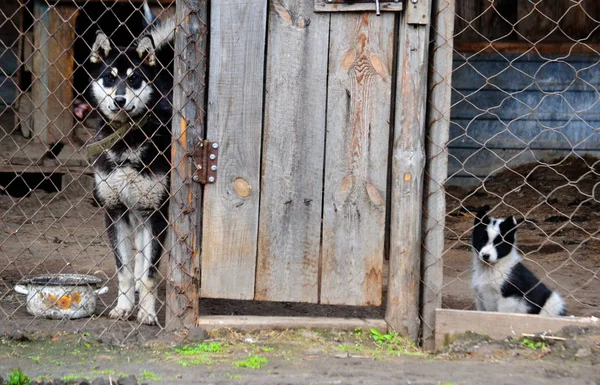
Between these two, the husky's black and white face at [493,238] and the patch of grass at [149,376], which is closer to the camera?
the patch of grass at [149,376]

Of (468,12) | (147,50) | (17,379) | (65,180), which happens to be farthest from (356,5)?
(65,180)

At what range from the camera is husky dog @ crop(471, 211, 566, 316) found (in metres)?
4.56

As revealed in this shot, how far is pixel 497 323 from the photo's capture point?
399 centimetres

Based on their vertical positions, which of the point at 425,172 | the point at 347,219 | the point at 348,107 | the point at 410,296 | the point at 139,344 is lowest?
the point at 139,344

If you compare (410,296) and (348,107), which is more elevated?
(348,107)

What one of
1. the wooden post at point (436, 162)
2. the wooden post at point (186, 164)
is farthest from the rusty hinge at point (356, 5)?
the wooden post at point (186, 164)

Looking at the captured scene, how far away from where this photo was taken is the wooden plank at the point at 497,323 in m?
3.94

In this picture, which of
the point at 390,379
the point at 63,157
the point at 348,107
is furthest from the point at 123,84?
the point at 63,157

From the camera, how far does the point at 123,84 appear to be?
15.8ft

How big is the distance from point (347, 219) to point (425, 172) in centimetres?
46

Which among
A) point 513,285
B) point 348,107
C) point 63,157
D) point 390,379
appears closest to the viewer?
point 390,379

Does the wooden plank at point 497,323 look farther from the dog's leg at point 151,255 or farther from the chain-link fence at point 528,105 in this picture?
the chain-link fence at point 528,105

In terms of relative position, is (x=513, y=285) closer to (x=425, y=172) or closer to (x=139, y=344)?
(x=425, y=172)

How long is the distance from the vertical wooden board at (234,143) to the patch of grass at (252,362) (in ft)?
1.71
